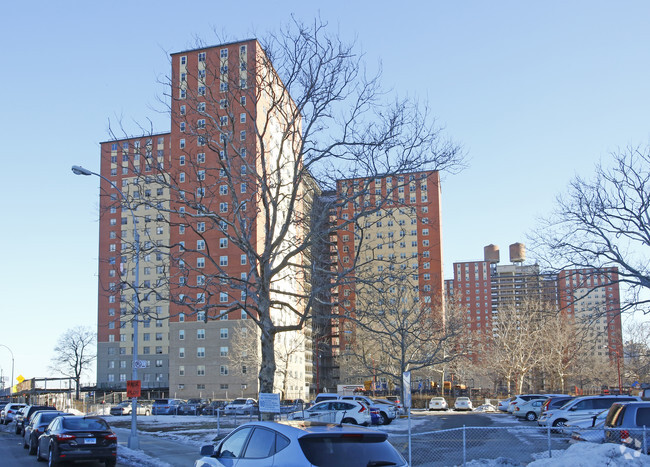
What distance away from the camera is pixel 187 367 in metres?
86.2

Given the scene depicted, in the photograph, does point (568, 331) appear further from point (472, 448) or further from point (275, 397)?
point (275, 397)

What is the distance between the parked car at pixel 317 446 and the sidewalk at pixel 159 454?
1046 cm

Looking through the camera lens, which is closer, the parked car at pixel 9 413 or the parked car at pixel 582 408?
the parked car at pixel 582 408

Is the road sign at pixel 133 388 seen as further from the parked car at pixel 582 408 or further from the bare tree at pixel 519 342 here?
the bare tree at pixel 519 342

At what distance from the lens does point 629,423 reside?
15.7 meters

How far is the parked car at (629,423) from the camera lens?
→ 564 inches

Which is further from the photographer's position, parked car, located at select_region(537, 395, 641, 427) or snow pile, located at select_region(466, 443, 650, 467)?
parked car, located at select_region(537, 395, 641, 427)

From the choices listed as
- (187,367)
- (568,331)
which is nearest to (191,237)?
(187,367)

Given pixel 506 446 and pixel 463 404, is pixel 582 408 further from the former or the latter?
pixel 463 404

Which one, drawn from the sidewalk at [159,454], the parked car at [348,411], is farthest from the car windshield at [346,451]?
the parked car at [348,411]

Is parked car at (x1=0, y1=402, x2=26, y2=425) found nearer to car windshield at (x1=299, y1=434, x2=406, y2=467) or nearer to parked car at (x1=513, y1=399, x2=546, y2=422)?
parked car at (x1=513, y1=399, x2=546, y2=422)

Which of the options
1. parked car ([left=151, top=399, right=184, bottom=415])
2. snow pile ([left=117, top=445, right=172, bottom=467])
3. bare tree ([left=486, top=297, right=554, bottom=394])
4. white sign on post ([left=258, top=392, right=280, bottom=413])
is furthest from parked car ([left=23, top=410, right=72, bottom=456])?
bare tree ([left=486, top=297, right=554, bottom=394])

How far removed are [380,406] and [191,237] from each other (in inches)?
2096

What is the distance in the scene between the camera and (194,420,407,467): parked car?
22.7 feet
